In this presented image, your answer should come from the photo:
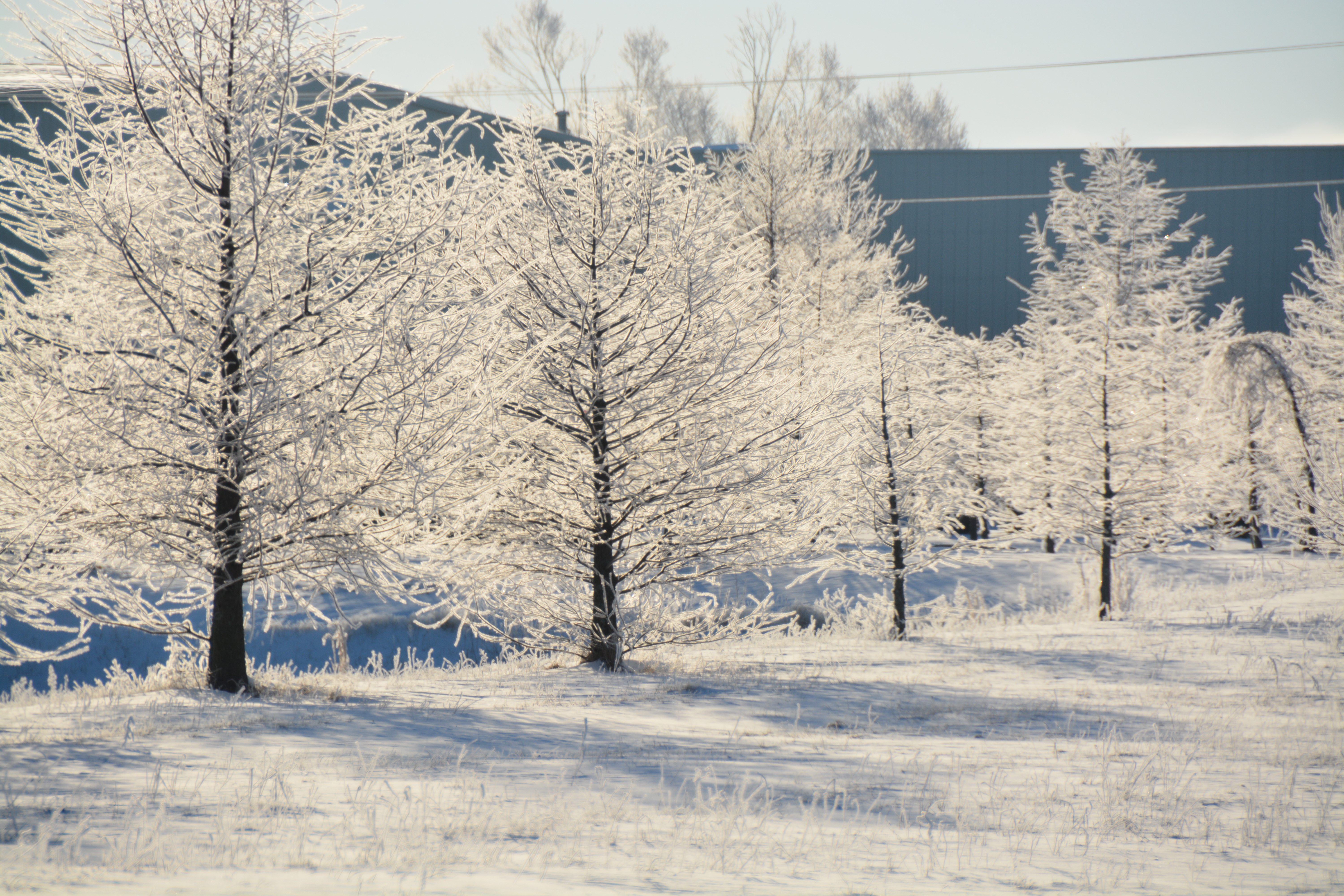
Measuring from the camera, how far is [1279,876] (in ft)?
11.6

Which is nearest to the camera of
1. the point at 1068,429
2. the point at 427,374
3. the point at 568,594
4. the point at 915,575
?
the point at 427,374

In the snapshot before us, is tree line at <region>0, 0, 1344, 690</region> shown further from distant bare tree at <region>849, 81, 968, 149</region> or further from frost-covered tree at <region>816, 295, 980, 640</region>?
distant bare tree at <region>849, 81, 968, 149</region>

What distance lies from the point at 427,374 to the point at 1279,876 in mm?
6098

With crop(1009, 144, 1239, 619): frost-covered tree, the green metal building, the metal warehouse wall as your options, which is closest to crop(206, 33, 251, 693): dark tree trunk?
crop(1009, 144, 1239, 619): frost-covered tree

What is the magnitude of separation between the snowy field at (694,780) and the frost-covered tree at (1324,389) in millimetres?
2979

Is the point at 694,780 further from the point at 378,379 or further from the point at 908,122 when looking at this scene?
the point at 908,122

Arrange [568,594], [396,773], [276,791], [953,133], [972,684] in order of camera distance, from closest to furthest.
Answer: [276,791]
[396,773]
[972,684]
[568,594]
[953,133]

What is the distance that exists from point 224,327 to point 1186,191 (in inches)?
1389

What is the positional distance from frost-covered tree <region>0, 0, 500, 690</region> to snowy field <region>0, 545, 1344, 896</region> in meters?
1.37

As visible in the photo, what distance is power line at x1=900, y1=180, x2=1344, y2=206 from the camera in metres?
32.7

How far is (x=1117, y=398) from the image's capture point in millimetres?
16828

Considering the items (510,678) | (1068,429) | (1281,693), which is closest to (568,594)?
(510,678)

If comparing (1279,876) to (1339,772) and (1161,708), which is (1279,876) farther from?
(1161,708)

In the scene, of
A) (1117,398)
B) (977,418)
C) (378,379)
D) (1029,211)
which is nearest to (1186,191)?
(1029,211)
